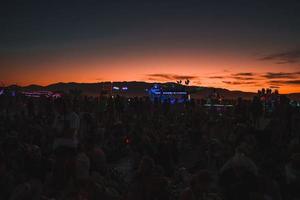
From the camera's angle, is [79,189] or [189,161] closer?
[79,189]

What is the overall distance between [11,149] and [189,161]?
536 cm

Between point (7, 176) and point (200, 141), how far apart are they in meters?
8.38

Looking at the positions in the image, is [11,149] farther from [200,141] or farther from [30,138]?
[200,141]

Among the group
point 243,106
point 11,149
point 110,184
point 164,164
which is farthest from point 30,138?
point 243,106

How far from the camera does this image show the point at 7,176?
6.96 meters

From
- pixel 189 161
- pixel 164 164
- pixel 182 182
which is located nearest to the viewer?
pixel 182 182

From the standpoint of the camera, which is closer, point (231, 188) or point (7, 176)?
point (231, 188)

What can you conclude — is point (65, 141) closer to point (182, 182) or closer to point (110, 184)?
point (110, 184)

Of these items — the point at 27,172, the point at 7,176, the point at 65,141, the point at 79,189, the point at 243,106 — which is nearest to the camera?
the point at 79,189

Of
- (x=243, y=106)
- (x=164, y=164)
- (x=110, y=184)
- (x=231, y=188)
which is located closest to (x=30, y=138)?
(x=164, y=164)

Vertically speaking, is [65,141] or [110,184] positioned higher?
[65,141]

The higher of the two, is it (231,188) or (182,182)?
(231,188)

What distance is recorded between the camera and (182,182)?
9.26 metres

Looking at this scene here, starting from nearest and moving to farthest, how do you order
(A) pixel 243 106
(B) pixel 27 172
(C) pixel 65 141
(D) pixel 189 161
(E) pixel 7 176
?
(E) pixel 7 176 < (B) pixel 27 172 < (C) pixel 65 141 < (D) pixel 189 161 < (A) pixel 243 106
